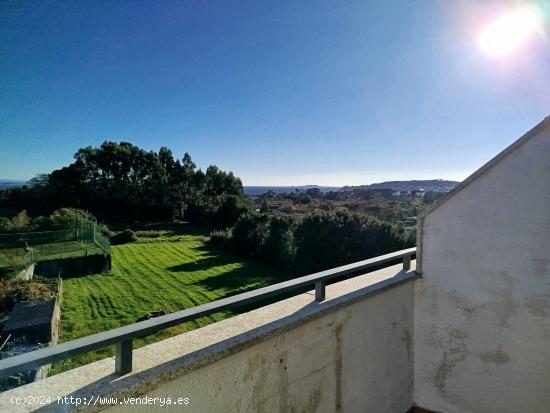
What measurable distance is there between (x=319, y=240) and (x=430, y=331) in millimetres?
16544

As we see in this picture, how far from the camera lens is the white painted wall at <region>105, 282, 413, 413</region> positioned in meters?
1.35

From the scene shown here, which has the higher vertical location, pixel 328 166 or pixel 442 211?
pixel 328 166

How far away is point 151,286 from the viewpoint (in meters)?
16.9

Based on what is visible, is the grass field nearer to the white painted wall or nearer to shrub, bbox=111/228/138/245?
shrub, bbox=111/228/138/245

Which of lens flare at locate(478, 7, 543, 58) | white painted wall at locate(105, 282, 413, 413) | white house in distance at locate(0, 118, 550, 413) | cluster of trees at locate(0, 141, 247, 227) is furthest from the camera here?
cluster of trees at locate(0, 141, 247, 227)

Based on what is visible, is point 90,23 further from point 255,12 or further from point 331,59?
point 331,59

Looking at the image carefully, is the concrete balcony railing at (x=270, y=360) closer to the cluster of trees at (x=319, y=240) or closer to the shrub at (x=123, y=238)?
the cluster of trees at (x=319, y=240)

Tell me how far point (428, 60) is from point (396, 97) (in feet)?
7.24

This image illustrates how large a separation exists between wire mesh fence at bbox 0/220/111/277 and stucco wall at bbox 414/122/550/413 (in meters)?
16.4

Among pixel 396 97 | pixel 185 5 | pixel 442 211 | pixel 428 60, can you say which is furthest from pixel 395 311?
pixel 396 97

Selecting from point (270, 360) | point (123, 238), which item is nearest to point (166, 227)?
point (123, 238)

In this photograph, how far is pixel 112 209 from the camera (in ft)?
119

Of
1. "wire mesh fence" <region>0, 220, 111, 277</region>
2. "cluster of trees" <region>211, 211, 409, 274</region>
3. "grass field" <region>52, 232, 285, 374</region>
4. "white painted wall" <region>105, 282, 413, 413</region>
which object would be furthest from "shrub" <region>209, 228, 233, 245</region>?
"white painted wall" <region>105, 282, 413, 413</region>

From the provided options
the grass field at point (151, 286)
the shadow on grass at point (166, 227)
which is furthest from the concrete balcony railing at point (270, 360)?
the shadow on grass at point (166, 227)
